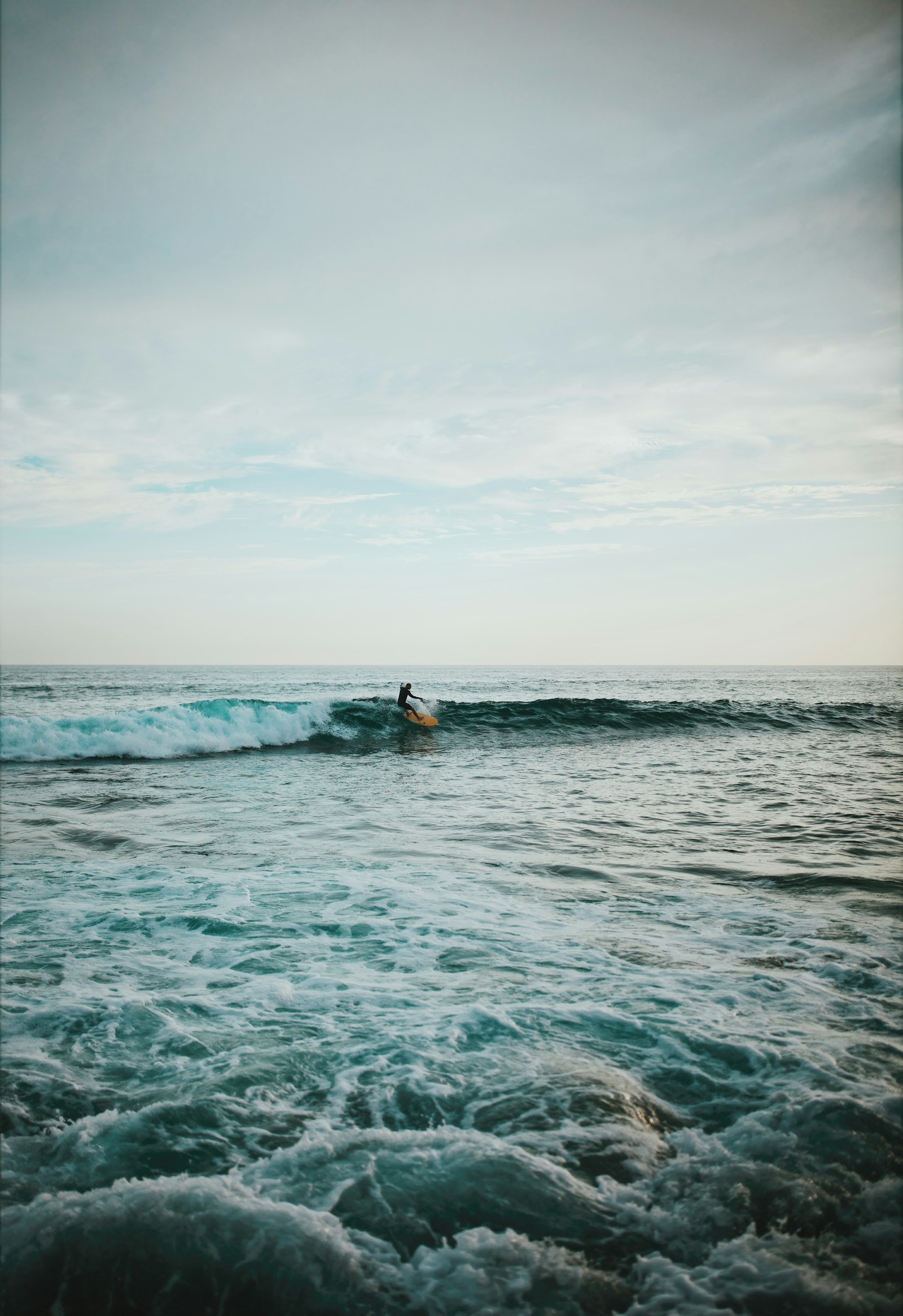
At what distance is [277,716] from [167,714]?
128 inches

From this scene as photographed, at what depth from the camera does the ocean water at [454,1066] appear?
218cm

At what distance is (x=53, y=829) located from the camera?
854 cm

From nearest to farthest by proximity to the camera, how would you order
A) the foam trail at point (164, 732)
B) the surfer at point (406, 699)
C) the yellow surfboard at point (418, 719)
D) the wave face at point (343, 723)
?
the foam trail at point (164, 732) → the wave face at point (343, 723) → the surfer at point (406, 699) → the yellow surfboard at point (418, 719)

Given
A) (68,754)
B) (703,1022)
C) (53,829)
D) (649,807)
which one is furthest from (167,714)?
(703,1022)

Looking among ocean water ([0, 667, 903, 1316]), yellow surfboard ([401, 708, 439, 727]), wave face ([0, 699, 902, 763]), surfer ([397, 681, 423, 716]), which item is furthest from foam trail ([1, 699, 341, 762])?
ocean water ([0, 667, 903, 1316])

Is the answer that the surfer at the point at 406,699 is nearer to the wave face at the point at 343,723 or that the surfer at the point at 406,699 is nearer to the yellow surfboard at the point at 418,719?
the yellow surfboard at the point at 418,719

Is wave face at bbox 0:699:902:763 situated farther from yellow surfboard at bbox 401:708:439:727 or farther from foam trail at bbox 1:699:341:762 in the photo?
yellow surfboard at bbox 401:708:439:727

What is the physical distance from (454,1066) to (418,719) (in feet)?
63.2

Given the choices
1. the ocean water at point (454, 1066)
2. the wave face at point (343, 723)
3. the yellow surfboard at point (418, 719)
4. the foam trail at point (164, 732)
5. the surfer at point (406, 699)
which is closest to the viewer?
Answer: the ocean water at point (454, 1066)

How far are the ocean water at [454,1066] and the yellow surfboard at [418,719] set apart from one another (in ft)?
43.9

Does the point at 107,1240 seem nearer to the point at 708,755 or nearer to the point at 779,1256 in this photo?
the point at 779,1256

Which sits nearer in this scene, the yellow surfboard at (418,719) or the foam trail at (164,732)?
the foam trail at (164,732)

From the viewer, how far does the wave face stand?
16.6m

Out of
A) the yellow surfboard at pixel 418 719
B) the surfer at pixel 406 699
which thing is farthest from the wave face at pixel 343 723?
the surfer at pixel 406 699
